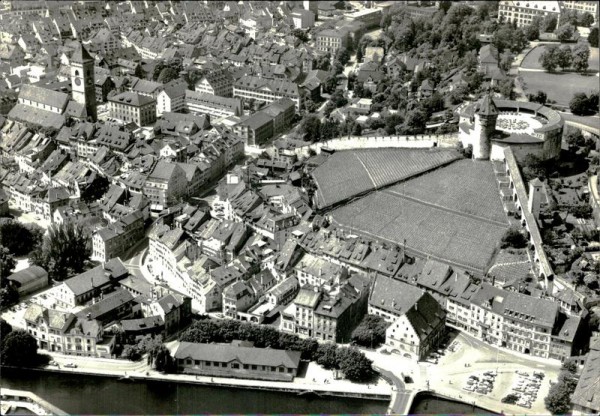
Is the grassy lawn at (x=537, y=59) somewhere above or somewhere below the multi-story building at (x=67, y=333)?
above

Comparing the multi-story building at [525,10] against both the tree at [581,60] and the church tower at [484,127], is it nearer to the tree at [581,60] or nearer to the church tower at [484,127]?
the tree at [581,60]

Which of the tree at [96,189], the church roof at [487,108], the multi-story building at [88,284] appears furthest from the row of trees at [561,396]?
the tree at [96,189]

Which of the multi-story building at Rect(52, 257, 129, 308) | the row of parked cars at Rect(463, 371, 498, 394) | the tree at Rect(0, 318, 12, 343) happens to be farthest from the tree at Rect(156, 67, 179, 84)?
the row of parked cars at Rect(463, 371, 498, 394)

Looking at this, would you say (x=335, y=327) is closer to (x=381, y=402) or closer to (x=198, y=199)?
(x=381, y=402)

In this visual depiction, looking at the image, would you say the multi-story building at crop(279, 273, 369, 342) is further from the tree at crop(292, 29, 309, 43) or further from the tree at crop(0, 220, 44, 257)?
the tree at crop(292, 29, 309, 43)

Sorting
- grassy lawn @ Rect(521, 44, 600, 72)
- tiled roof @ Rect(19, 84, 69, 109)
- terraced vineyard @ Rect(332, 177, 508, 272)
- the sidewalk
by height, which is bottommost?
the sidewalk

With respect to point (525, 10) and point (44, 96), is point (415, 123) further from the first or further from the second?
point (525, 10)

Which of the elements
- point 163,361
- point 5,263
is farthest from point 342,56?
point 163,361
